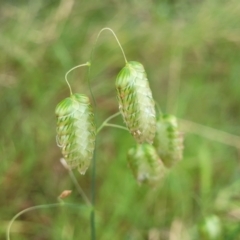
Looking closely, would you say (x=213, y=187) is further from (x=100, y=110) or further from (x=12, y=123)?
(x=12, y=123)

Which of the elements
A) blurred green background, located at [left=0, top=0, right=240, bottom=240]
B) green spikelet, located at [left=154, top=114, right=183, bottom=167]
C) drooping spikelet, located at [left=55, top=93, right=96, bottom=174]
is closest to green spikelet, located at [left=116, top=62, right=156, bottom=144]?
drooping spikelet, located at [left=55, top=93, right=96, bottom=174]

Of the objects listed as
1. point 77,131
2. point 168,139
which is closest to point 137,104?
point 77,131

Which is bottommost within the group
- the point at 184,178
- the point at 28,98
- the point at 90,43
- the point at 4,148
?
the point at 184,178

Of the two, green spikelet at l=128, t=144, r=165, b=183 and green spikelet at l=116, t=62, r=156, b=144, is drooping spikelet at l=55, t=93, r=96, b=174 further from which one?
green spikelet at l=128, t=144, r=165, b=183

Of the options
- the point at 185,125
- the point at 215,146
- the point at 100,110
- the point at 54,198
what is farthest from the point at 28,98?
the point at 215,146

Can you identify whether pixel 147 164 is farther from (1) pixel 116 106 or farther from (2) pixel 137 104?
(1) pixel 116 106

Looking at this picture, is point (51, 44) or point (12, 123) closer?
point (12, 123)

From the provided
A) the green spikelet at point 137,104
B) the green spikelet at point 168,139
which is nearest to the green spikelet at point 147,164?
the green spikelet at point 168,139
